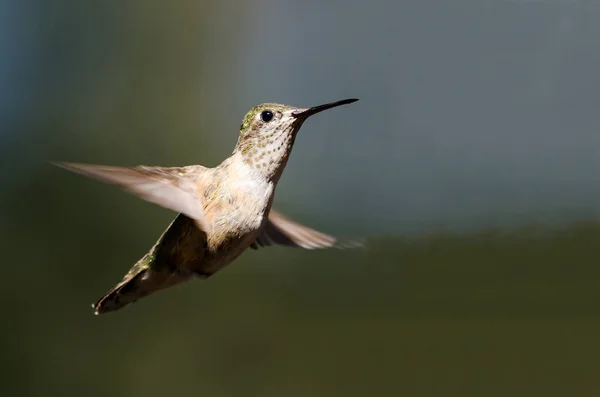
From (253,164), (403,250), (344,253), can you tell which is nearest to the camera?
(253,164)

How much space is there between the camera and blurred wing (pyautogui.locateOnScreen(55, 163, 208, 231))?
71 centimetres

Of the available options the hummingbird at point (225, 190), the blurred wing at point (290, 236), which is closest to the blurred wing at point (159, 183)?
the hummingbird at point (225, 190)

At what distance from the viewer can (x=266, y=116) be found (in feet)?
2.86

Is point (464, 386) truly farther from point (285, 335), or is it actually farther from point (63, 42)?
point (63, 42)

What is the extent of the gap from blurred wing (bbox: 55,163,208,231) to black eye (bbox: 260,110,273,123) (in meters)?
0.12

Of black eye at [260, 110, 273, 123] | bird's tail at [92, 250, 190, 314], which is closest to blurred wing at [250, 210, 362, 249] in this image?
bird's tail at [92, 250, 190, 314]

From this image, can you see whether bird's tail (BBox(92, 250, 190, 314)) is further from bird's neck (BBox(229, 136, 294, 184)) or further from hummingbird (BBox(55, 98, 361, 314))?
bird's neck (BBox(229, 136, 294, 184))

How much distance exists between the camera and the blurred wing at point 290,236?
110cm

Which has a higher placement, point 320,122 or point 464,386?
point 320,122

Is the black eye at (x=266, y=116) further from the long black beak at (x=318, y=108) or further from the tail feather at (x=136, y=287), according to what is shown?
the tail feather at (x=136, y=287)

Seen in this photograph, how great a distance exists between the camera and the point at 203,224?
87cm

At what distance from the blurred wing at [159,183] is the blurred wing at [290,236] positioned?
0.84ft

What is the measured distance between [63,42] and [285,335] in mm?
3975

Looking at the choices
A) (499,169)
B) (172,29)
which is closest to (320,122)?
(499,169)
